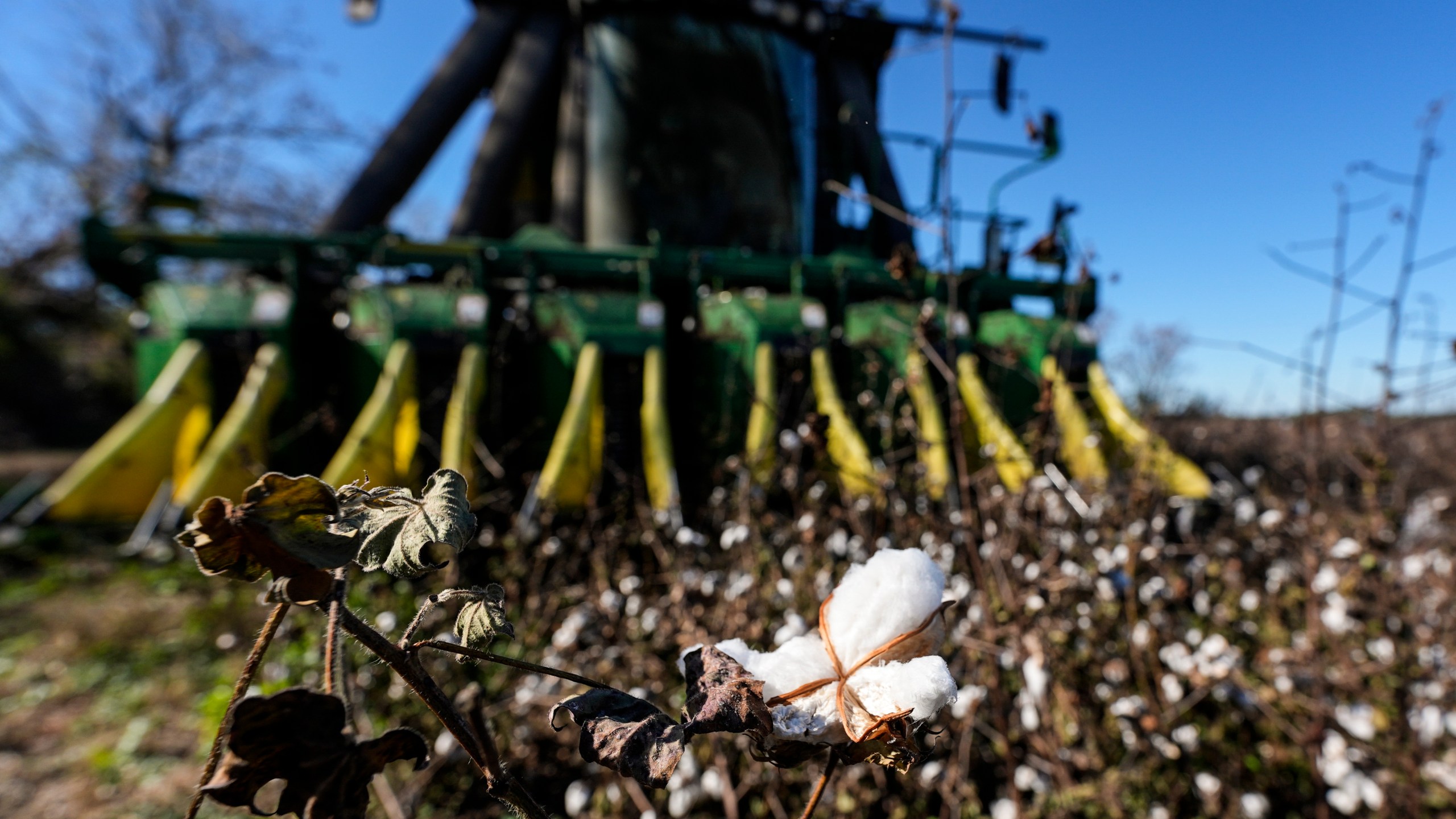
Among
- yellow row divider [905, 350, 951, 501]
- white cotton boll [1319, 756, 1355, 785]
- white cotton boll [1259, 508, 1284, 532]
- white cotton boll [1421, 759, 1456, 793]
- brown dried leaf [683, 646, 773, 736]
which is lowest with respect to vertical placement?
white cotton boll [1421, 759, 1456, 793]

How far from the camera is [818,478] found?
2705mm

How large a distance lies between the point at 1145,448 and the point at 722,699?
106 inches

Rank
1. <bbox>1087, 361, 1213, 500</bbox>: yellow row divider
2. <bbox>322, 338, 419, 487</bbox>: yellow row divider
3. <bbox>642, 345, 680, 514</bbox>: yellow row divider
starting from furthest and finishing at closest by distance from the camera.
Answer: <bbox>642, 345, 680, 514</bbox>: yellow row divider → <bbox>322, 338, 419, 487</bbox>: yellow row divider → <bbox>1087, 361, 1213, 500</bbox>: yellow row divider

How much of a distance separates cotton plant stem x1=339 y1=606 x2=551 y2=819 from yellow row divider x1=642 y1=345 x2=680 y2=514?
2.45 metres

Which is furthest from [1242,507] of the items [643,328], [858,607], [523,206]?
[523,206]

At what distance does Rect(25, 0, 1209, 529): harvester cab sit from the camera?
10.5 feet

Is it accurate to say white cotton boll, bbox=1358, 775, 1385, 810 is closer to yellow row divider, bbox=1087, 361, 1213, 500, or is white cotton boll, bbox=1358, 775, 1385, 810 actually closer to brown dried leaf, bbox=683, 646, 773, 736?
yellow row divider, bbox=1087, 361, 1213, 500

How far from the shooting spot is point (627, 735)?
0.46 meters

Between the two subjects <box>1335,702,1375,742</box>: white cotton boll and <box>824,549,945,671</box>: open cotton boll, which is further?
<box>1335,702,1375,742</box>: white cotton boll

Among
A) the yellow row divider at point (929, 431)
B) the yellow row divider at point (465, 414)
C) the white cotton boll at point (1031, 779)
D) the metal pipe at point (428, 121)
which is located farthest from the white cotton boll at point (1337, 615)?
the metal pipe at point (428, 121)

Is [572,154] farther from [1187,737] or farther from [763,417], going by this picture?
[1187,737]

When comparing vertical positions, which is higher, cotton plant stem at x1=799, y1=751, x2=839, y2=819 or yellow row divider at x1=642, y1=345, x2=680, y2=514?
cotton plant stem at x1=799, y1=751, x2=839, y2=819

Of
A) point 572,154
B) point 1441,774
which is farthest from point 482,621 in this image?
point 572,154

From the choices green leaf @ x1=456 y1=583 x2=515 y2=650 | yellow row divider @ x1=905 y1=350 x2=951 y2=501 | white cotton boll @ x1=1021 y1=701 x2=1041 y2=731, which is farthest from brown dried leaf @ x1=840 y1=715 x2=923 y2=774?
yellow row divider @ x1=905 y1=350 x2=951 y2=501
